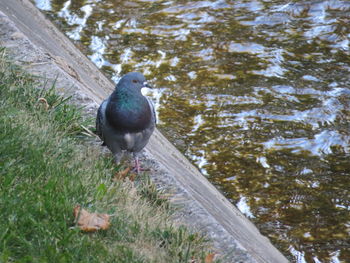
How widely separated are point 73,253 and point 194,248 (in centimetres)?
72

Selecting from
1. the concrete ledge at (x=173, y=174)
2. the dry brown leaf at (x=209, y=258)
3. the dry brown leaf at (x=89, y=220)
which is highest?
the dry brown leaf at (x=89, y=220)

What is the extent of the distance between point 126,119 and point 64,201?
991mm

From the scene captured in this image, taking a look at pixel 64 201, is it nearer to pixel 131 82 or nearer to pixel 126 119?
pixel 126 119

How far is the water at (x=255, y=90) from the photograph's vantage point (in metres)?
6.19

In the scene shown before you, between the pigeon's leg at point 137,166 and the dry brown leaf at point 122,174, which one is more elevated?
the dry brown leaf at point 122,174

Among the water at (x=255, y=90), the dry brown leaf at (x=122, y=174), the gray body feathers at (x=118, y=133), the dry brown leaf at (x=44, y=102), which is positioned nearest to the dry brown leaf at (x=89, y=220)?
the dry brown leaf at (x=122, y=174)

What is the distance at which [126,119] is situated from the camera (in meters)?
4.50

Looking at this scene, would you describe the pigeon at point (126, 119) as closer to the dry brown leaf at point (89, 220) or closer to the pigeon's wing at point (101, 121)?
the pigeon's wing at point (101, 121)

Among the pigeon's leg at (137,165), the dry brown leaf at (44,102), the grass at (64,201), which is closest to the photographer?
the grass at (64,201)

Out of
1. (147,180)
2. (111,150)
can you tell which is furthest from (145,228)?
(111,150)

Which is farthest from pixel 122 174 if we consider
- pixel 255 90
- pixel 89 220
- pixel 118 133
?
pixel 255 90

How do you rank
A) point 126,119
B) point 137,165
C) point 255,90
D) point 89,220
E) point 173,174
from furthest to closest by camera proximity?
point 255,90 → point 173,174 → point 137,165 → point 126,119 → point 89,220

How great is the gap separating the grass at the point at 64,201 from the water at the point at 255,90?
80.9 inches

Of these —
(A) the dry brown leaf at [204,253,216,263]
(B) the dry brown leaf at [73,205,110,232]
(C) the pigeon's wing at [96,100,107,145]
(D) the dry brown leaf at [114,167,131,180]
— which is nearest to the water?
(D) the dry brown leaf at [114,167,131,180]
